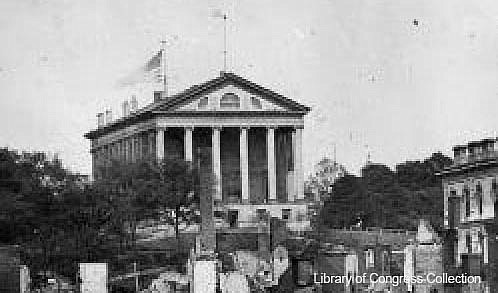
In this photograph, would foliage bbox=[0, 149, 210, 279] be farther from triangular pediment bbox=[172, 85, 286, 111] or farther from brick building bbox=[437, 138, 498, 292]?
triangular pediment bbox=[172, 85, 286, 111]

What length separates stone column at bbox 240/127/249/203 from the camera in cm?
12006

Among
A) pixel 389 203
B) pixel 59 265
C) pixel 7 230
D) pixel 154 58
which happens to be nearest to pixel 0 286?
pixel 59 265

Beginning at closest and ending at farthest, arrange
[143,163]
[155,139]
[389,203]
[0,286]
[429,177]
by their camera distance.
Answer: [0,286] → [143,163] → [389,203] → [155,139] → [429,177]

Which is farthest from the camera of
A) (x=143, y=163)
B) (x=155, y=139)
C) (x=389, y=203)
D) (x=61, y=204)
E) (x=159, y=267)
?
(x=155, y=139)

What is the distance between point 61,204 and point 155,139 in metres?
41.8

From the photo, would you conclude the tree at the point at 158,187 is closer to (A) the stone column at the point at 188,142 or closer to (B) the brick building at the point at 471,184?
(B) the brick building at the point at 471,184

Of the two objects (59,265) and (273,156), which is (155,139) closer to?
(273,156)

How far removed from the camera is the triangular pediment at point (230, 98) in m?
117

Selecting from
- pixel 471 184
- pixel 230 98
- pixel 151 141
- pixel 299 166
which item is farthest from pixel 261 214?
pixel 471 184

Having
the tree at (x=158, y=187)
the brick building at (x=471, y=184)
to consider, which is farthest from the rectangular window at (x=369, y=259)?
the tree at (x=158, y=187)

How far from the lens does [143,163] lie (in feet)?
312

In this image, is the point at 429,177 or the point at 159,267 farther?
the point at 429,177

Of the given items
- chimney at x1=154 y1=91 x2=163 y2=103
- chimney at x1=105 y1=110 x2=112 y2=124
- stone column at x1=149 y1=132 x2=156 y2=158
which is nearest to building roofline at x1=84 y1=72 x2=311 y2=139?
stone column at x1=149 y1=132 x2=156 y2=158

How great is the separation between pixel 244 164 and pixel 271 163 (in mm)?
2387
